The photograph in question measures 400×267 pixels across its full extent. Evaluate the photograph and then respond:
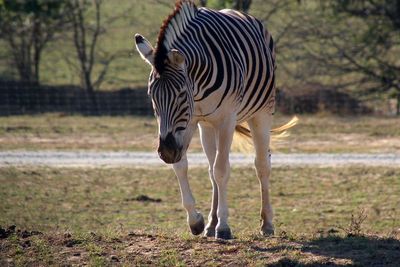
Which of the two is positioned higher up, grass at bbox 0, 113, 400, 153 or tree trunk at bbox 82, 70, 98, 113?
tree trunk at bbox 82, 70, 98, 113

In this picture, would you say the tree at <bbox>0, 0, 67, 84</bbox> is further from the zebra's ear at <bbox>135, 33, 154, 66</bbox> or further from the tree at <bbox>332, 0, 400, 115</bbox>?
the zebra's ear at <bbox>135, 33, 154, 66</bbox>

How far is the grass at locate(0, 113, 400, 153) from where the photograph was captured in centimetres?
1938

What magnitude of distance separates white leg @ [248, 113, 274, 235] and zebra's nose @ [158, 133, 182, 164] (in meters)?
2.20

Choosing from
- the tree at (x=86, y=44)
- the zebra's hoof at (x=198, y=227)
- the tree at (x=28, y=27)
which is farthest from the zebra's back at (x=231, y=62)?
the tree at (x=28, y=27)

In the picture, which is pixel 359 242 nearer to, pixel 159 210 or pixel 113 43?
pixel 159 210

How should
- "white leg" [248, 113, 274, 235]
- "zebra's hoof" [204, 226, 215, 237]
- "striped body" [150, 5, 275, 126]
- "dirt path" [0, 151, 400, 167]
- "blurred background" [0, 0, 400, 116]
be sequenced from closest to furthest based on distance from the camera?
"striped body" [150, 5, 275, 126] < "zebra's hoof" [204, 226, 215, 237] < "white leg" [248, 113, 274, 235] < "dirt path" [0, 151, 400, 167] < "blurred background" [0, 0, 400, 116]

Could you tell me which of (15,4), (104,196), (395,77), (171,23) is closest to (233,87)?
(171,23)

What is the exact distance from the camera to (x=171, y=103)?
7.31 metres

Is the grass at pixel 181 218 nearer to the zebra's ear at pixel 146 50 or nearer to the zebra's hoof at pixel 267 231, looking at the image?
the zebra's hoof at pixel 267 231

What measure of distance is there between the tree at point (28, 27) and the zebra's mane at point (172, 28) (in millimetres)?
19742

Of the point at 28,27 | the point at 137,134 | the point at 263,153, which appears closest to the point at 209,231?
the point at 263,153

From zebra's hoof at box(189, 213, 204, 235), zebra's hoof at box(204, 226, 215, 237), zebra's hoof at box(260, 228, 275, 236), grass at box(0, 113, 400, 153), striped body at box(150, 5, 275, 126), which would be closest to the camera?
striped body at box(150, 5, 275, 126)

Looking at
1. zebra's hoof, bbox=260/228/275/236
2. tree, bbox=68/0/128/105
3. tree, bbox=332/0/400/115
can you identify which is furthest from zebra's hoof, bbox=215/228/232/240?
tree, bbox=68/0/128/105

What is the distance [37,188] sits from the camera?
46.0ft
